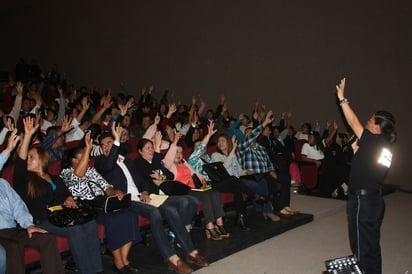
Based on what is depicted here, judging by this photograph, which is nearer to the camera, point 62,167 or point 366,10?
point 62,167

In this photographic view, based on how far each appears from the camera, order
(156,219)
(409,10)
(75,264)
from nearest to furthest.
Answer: (75,264) < (156,219) < (409,10)

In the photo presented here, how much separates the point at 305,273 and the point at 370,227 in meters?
0.94

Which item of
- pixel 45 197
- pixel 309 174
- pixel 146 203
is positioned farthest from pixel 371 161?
pixel 309 174

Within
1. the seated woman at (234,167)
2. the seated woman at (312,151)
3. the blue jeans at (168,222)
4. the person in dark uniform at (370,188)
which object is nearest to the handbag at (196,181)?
the seated woman at (234,167)

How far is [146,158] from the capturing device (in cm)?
471

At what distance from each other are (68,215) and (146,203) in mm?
925

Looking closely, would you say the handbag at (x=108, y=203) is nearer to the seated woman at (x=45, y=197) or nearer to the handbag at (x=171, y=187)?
the seated woman at (x=45, y=197)

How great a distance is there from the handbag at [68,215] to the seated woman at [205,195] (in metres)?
1.46

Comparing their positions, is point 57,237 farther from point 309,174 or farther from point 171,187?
point 309,174

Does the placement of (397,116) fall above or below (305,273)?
above

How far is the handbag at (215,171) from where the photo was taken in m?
5.27

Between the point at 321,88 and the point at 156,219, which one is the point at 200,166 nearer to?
the point at 156,219

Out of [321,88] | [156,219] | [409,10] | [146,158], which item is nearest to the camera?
[156,219]

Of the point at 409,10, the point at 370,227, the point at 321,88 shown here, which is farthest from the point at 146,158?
the point at 409,10
